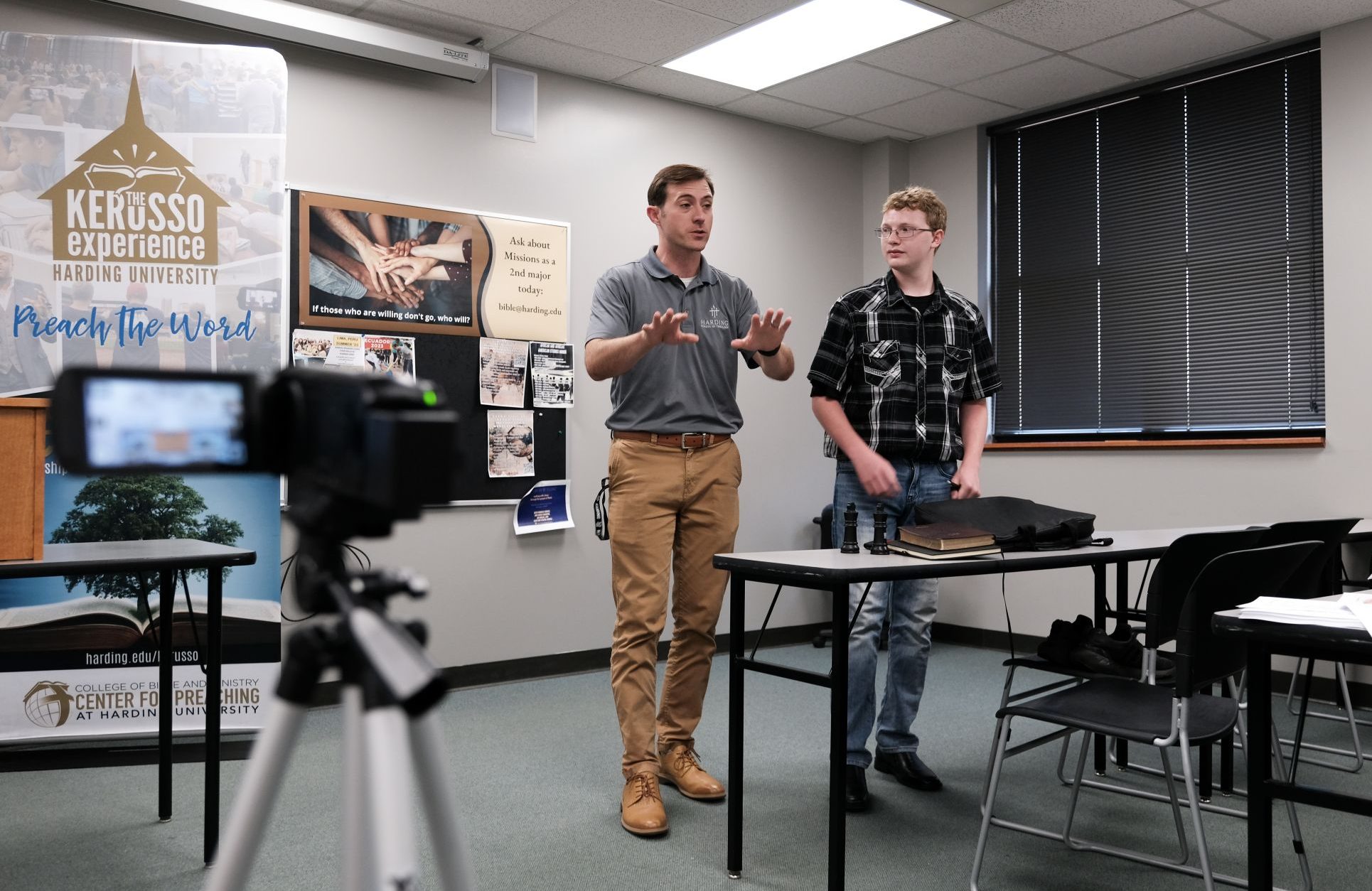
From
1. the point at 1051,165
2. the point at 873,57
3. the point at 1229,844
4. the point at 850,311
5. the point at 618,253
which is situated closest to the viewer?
the point at 1229,844

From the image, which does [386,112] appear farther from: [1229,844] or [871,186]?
[1229,844]

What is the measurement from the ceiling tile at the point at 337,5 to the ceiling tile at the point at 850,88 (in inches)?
72.8

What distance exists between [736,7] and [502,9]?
0.88m

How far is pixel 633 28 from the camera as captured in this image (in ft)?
13.3

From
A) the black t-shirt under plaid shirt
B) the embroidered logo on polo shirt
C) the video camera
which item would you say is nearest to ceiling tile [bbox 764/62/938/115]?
the black t-shirt under plaid shirt

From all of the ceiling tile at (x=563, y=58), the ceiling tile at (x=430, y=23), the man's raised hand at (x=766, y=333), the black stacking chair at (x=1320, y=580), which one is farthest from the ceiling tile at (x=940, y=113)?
the man's raised hand at (x=766, y=333)

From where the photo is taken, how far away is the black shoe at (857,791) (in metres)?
2.67

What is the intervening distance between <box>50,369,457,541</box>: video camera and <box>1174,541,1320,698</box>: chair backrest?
1.57 meters

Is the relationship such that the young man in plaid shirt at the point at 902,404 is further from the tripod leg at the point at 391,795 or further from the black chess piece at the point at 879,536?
the tripod leg at the point at 391,795

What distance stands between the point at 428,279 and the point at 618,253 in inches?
36.8

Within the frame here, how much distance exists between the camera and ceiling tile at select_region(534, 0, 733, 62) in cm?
388

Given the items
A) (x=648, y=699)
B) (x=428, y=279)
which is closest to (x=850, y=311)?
(x=648, y=699)

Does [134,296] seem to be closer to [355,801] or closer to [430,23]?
[430,23]

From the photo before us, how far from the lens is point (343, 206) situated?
398 centimetres
